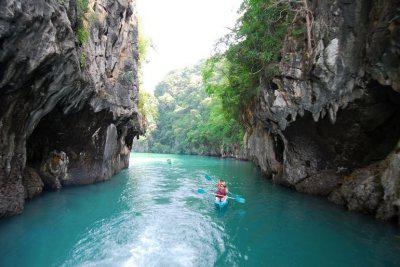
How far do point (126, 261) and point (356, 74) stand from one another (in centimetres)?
1121

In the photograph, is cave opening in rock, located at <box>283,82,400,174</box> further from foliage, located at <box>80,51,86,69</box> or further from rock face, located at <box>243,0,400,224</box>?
foliage, located at <box>80,51,86,69</box>

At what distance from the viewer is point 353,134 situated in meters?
13.1

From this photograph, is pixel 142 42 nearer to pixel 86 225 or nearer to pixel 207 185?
pixel 207 185

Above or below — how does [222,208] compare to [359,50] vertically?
below

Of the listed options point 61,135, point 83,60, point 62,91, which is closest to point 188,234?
point 62,91

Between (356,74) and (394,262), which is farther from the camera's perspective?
(356,74)

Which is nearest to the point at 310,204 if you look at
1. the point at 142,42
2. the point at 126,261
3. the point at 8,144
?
the point at 126,261

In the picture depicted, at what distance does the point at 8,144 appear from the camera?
372 inches

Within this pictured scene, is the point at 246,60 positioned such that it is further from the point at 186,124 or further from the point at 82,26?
the point at 186,124

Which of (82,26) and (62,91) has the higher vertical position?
(82,26)

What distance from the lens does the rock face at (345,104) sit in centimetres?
1019

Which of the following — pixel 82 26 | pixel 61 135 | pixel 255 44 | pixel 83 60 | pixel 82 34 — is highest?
pixel 255 44

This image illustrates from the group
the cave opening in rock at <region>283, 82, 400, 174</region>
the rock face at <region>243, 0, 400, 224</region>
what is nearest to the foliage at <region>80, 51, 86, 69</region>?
the rock face at <region>243, 0, 400, 224</region>

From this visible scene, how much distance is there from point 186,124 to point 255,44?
177 feet
